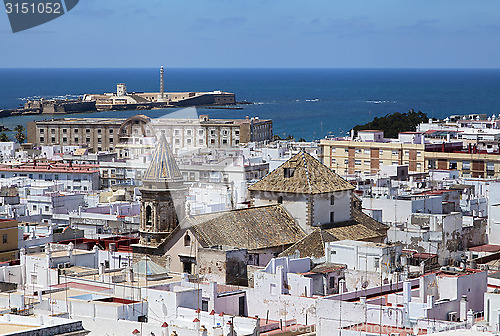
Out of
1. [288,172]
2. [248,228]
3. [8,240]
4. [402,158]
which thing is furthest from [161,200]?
[402,158]

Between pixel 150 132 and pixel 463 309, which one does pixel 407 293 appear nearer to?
pixel 463 309

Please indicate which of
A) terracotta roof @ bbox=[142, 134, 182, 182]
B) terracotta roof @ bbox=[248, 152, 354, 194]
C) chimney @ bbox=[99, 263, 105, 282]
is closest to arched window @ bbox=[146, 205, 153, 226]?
terracotta roof @ bbox=[142, 134, 182, 182]

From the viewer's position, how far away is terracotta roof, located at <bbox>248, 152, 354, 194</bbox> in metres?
29.8

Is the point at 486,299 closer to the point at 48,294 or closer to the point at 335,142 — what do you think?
the point at 48,294

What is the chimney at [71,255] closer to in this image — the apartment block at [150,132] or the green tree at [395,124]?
the apartment block at [150,132]

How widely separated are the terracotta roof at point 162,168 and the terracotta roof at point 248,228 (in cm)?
121

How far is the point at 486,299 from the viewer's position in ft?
71.1

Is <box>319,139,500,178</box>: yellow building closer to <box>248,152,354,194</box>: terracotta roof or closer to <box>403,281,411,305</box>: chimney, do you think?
<box>248,152,354,194</box>: terracotta roof

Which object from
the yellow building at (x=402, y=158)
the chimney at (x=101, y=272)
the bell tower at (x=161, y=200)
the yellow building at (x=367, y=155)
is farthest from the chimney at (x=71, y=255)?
the yellow building at (x=367, y=155)

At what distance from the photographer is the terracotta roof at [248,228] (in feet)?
90.9

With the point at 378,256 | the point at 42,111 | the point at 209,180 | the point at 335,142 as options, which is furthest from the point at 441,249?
the point at 42,111

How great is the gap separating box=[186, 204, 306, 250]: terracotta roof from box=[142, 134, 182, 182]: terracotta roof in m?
1.21

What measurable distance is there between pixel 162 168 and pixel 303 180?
3.71 metres

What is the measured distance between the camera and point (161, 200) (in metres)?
28.5
